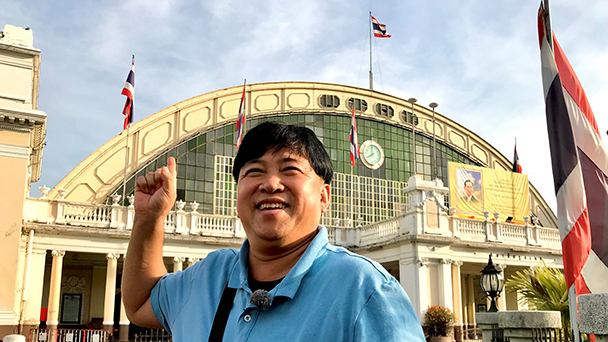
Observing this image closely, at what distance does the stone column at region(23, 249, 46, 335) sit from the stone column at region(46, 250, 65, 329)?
43 centimetres

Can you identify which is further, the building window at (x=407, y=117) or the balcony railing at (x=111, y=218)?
the building window at (x=407, y=117)

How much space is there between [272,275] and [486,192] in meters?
33.3

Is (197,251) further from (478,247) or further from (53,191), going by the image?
(478,247)

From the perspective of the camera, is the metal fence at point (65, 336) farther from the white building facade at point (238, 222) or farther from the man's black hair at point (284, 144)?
the man's black hair at point (284, 144)

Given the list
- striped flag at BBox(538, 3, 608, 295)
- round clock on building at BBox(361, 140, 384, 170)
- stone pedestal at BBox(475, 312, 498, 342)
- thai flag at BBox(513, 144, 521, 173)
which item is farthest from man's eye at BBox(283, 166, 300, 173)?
thai flag at BBox(513, 144, 521, 173)

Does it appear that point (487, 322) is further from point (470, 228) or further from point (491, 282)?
point (470, 228)

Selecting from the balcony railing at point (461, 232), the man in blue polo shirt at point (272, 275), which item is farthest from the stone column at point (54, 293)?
the man in blue polo shirt at point (272, 275)

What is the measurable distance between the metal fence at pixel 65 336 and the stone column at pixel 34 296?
0.44m

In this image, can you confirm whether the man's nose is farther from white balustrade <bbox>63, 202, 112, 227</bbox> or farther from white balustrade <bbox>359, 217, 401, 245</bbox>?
white balustrade <bbox>359, 217, 401, 245</bbox>

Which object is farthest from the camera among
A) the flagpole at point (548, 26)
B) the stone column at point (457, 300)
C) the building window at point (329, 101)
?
the building window at point (329, 101)

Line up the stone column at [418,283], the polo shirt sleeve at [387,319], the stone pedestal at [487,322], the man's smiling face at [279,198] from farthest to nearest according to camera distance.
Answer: the stone column at [418,283] < the stone pedestal at [487,322] < the man's smiling face at [279,198] < the polo shirt sleeve at [387,319]

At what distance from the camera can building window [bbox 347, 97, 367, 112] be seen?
37.0 metres

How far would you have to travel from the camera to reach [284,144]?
195cm

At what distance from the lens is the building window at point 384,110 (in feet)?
124
